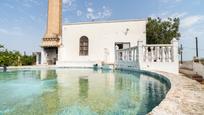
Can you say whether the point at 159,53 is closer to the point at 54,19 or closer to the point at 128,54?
the point at 128,54

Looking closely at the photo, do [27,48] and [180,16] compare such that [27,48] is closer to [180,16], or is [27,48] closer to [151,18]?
[151,18]

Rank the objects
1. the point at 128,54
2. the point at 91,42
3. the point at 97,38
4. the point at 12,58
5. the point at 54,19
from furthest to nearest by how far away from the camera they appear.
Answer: the point at 54,19, the point at 91,42, the point at 97,38, the point at 12,58, the point at 128,54

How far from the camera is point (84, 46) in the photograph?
2044 centimetres

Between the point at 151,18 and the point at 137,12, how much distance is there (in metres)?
5.24

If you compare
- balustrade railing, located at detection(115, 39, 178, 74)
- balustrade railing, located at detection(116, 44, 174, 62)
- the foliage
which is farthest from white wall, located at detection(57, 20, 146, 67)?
balustrade railing, located at detection(116, 44, 174, 62)

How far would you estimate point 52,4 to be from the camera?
23.9m

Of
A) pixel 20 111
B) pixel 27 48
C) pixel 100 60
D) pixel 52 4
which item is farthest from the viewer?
pixel 27 48

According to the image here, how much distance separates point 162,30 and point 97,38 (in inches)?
283

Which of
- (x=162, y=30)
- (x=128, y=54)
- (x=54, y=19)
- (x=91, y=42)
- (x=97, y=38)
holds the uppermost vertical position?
(x=54, y=19)

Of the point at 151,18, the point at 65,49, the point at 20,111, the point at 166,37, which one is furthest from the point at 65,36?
the point at 20,111

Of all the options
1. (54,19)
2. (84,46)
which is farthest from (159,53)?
(54,19)

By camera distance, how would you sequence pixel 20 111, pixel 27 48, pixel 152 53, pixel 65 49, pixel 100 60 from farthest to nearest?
pixel 27 48, pixel 65 49, pixel 100 60, pixel 152 53, pixel 20 111

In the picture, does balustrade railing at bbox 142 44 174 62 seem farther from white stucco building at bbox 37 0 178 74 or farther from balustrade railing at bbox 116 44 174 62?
white stucco building at bbox 37 0 178 74

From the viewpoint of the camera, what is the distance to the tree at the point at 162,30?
768 inches
